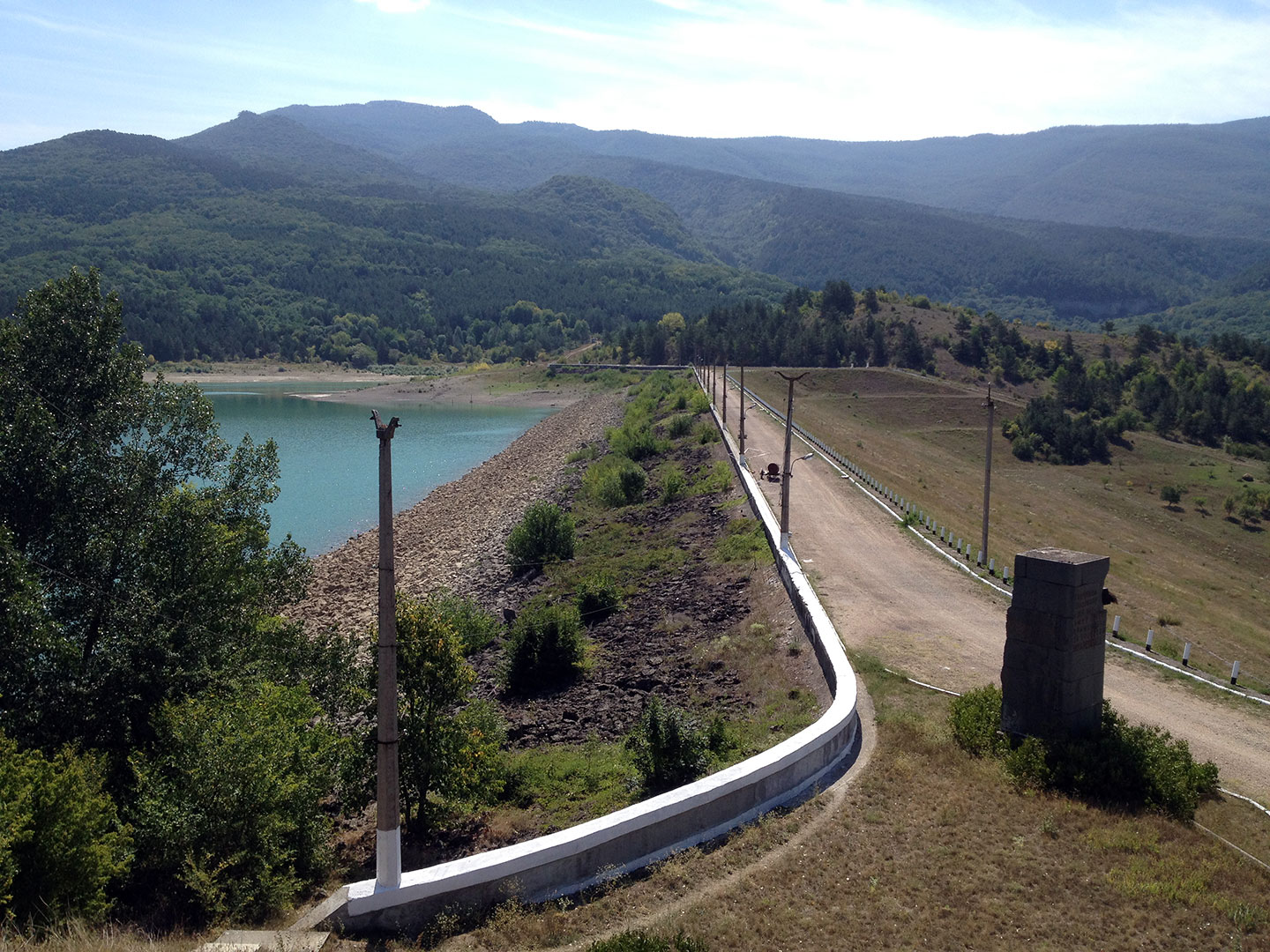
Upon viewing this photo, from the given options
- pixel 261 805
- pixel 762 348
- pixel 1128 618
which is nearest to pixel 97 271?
pixel 261 805

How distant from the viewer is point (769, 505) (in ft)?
105

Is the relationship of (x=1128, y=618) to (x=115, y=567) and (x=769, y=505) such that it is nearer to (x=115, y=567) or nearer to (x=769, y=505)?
(x=769, y=505)

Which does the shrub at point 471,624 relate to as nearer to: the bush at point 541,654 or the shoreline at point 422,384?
the bush at point 541,654

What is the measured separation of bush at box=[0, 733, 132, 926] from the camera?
9461 mm

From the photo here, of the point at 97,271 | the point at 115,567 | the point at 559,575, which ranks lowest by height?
the point at 559,575

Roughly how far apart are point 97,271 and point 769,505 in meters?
20.1

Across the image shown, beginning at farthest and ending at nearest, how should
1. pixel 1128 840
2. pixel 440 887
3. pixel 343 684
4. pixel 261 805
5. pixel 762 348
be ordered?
1. pixel 762 348
2. pixel 343 684
3. pixel 261 805
4. pixel 1128 840
5. pixel 440 887

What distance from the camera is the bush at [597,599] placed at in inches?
1011

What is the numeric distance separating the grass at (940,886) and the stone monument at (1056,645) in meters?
1.46

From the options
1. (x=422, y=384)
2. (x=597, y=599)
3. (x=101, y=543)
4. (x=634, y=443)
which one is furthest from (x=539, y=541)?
(x=422, y=384)

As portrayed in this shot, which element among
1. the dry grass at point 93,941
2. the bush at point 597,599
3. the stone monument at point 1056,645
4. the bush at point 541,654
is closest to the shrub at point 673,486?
the bush at point 597,599

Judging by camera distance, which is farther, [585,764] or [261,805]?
[585,764]

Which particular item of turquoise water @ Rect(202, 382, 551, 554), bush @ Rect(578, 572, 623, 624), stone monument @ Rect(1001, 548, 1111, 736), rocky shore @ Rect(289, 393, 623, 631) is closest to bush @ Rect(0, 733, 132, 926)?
rocky shore @ Rect(289, 393, 623, 631)

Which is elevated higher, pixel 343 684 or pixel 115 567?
pixel 115 567
